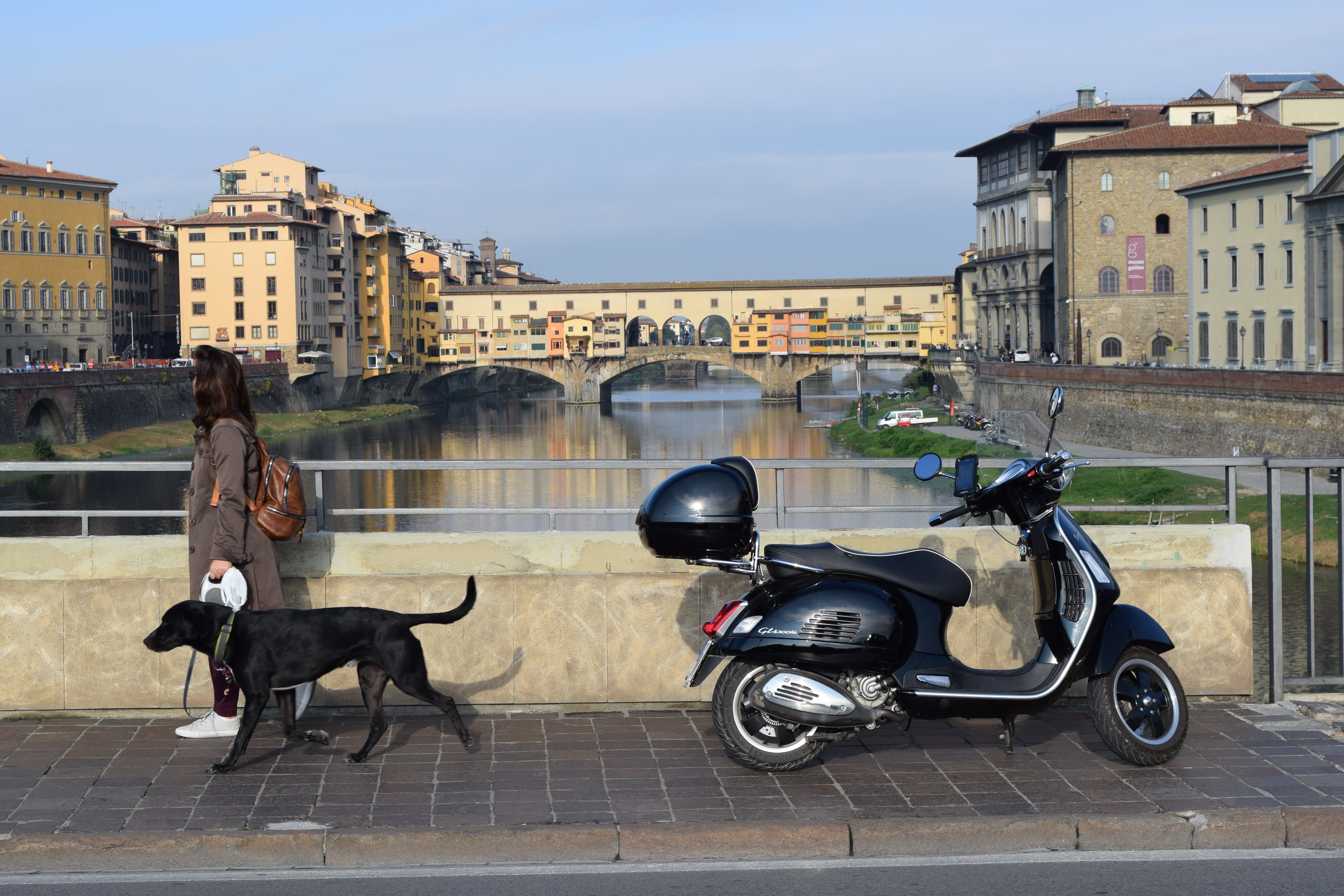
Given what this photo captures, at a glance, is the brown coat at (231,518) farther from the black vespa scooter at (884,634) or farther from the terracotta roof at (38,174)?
the terracotta roof at (38,174)

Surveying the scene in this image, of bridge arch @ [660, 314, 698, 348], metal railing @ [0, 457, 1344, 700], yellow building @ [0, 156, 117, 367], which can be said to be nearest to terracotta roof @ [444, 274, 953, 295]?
bridge arch @ [660, 314, 698, 348]

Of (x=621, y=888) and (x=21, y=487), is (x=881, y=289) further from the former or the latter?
(x=621, y=888)

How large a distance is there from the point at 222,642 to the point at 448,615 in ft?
2.91

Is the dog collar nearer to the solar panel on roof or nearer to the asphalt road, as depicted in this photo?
the asphalt road

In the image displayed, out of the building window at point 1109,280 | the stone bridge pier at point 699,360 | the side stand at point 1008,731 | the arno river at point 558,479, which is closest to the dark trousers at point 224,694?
the arno river at point 558,479

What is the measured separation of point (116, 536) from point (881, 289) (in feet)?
380

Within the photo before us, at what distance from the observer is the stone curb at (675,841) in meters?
4.73

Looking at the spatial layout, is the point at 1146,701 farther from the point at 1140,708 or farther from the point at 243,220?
Answer: the point at 243,220

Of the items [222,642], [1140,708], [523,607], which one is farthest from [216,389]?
[1140,708]

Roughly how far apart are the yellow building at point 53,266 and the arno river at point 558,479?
19359 mm

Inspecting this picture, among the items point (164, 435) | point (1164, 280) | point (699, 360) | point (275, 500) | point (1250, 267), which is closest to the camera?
point (275, 500)

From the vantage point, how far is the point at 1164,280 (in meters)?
71.8

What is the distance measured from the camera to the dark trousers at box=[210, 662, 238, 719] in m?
6.10

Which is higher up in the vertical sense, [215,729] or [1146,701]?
[1146,701]
